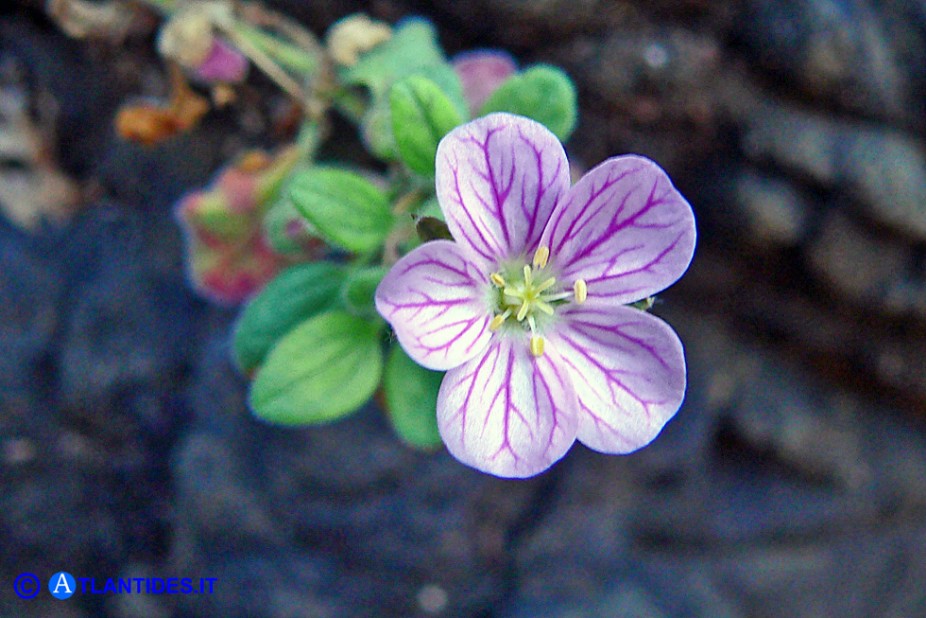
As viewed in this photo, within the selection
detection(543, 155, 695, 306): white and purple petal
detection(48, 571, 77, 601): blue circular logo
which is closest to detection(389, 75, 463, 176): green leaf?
detection(543, 155, 695, 306): white and purple petal

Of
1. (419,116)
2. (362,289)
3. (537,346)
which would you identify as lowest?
(362,289)

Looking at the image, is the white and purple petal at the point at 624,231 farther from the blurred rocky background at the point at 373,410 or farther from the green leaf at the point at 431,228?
the blurred rocky background at the point at 373,410

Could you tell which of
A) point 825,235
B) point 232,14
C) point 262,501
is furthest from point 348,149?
point 825,235

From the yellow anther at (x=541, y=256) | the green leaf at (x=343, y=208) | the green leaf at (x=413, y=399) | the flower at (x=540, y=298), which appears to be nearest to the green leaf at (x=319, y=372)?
the green leaf at (x=413, y=399)

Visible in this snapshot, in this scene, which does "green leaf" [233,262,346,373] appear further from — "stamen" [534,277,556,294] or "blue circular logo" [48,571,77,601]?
"blue circular logo" [48,571,77,601]

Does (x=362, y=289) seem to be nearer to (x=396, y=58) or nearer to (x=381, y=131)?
(x=381, y=131)

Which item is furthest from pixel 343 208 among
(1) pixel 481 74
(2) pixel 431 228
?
(1) pixel 481 74

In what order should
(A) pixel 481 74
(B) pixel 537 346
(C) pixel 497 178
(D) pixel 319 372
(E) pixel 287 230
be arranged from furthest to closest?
1. (A) pixel 481 74
2. (E) pixel 287 230
3. (D) pixel 319 372
4. (B) pixel 537 346
5. (C) pixel 497 178
